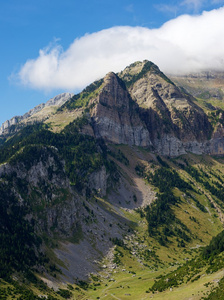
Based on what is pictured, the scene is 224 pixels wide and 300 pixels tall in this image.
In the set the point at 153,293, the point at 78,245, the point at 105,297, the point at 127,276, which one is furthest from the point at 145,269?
the point at 153,293

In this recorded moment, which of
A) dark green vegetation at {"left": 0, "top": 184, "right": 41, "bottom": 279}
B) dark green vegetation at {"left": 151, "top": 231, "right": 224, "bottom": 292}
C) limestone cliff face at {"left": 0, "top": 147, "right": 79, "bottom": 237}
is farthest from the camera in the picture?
limestone cliff face at {"left": 0, "top": 147, "right": 79, "bottom": 237}

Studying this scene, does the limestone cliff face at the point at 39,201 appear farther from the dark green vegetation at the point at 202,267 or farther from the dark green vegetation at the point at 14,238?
the dark green vegetation at the point at 202,267

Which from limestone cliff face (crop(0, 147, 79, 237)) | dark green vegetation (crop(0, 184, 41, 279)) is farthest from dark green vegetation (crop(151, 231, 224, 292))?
limestone cliff face (crop(0, 147, 79, 237))

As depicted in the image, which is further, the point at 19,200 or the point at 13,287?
the point at 19,200

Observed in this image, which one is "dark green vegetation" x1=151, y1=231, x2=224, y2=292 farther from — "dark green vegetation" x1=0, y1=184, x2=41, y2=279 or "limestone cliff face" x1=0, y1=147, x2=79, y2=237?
"limestone cliff face" x1=0, y1=147, x2=79, y2=237

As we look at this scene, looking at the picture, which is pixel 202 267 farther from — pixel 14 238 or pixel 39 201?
pixel 39 201

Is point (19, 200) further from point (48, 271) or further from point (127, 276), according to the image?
point (127, 276)

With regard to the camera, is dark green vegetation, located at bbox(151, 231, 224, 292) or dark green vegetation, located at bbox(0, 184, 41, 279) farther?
dark green vegetation, located at bbox(0, 184, 41, 279)

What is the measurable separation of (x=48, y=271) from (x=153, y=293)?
5299 cm

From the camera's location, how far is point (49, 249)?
165000 mm

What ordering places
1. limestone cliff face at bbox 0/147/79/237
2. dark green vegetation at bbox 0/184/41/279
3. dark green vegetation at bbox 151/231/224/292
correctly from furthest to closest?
limestone cliff face at bbox 0/147/79/237 → dark green vegetation at bbox 0/184/41/279 → dark green vegetation at bbox 151/231/224/292

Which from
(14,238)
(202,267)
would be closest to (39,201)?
(14,238)

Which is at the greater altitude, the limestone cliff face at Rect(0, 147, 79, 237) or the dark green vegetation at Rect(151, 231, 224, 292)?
the limestone cliff face at Rect(0, 147, 79, 237)

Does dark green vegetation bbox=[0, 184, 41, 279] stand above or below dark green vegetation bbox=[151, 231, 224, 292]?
above
